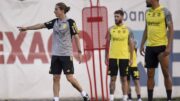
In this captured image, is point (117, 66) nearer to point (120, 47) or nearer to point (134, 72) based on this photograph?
point (120, 47)

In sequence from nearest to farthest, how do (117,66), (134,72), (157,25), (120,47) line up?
(157,25) → (117,66) → (120,47) → (134,72)

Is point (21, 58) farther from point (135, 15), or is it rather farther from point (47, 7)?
point (135, 15)

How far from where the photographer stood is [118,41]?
1092 cm

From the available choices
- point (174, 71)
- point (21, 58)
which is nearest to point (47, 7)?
point (21, 58)

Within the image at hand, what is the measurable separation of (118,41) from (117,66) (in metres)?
0.51

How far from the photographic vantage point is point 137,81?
39.5ft

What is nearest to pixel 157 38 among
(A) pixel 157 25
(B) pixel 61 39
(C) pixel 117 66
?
(A) pixel 157 25

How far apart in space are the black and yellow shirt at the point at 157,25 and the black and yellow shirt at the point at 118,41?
166 cm

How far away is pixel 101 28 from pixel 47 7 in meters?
2.28

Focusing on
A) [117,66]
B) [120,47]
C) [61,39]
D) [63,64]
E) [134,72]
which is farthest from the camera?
[134,72]

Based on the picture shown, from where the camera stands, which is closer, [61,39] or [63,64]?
[61,39]

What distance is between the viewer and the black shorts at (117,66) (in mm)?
10633

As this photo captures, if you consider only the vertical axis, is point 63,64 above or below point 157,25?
below

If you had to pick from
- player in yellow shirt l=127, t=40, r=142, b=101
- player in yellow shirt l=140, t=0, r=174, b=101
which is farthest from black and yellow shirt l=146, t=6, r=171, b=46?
player in yellow shirt l=127, t=40, r=142, b=101
